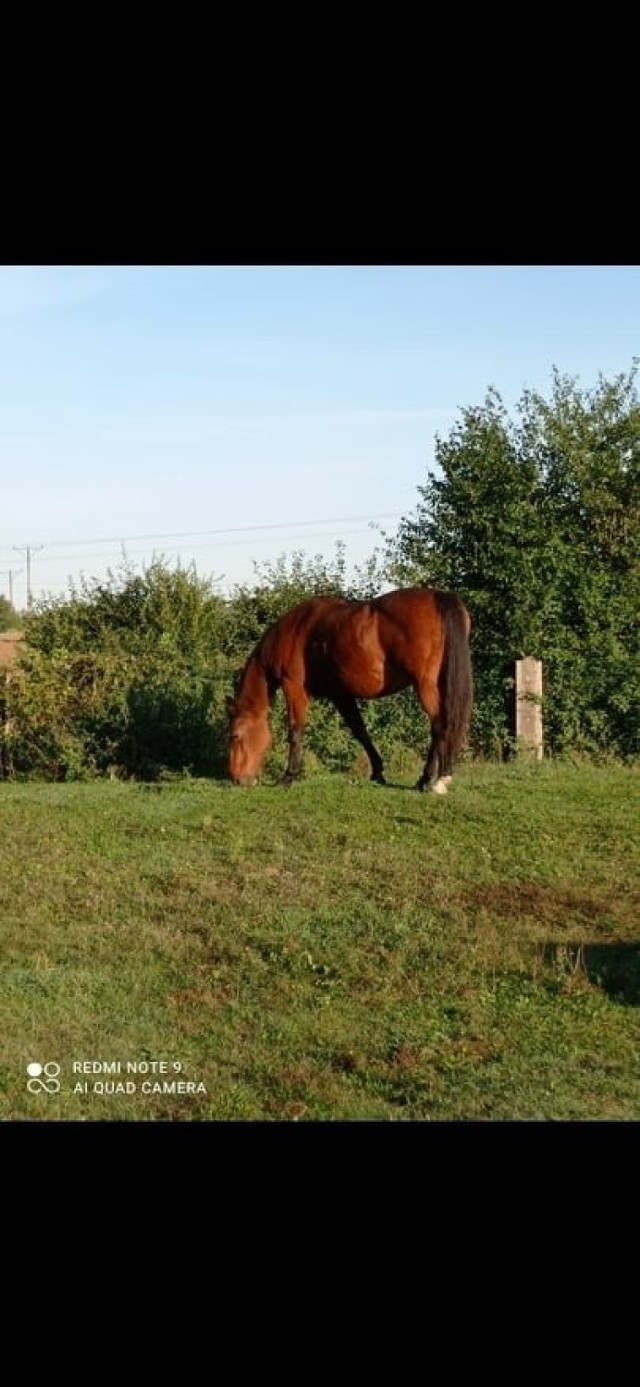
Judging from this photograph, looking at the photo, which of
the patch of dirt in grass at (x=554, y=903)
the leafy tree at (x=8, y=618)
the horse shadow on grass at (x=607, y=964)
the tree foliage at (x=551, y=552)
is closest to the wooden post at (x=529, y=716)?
the tree foliage at (x=551, y=552)

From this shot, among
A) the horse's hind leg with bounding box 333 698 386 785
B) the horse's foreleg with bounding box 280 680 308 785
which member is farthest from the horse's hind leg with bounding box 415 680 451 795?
the horse's foreleg with bounding box 280 680 308 785

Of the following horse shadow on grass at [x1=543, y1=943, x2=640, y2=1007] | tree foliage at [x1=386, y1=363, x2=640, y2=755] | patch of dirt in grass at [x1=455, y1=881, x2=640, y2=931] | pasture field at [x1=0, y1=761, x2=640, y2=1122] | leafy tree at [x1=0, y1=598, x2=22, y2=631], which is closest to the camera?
pasture field at [x1=0, y1=761, x2=640, y2=1122]

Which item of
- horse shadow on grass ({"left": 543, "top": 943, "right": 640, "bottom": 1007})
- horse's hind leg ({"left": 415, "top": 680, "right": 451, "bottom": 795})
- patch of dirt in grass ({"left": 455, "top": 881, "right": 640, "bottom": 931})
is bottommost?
horse shadow on grass ({"left": 543, "top": 943, "right": 640, "bottom": 1007})

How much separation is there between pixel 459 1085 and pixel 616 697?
18.1 feet

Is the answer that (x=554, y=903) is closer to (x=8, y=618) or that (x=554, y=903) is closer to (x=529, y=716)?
(x=529, y=716)

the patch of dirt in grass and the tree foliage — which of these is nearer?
the patch of dirt in grass

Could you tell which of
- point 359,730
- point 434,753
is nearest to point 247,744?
point 359,730

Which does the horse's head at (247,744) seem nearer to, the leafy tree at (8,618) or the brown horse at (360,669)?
the brown horse at (360,669)

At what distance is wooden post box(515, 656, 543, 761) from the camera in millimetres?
9922

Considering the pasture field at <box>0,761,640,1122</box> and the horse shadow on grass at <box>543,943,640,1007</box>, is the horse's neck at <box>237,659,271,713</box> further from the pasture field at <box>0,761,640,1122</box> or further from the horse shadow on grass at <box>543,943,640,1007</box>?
the horse shadow on grass at <box>543,943,640,1007</box>

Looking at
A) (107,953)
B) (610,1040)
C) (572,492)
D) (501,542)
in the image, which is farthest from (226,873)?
(572,492)

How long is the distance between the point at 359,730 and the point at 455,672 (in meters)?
1.16

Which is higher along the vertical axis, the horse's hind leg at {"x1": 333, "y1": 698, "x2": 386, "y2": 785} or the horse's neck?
the horse's neck

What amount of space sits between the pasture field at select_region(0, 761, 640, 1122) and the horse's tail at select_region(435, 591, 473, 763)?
1.29ft
